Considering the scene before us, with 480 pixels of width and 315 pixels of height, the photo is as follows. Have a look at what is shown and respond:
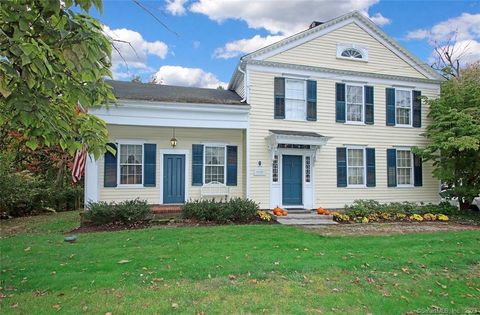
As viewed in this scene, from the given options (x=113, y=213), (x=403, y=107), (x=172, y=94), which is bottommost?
(x=113, y=213)

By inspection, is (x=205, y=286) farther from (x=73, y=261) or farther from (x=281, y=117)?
(x=281, y=117)

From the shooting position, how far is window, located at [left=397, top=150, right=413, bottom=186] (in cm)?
1542

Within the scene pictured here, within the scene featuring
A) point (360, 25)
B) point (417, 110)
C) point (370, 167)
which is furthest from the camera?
point (417, 110)

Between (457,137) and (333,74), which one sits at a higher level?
(333,74)

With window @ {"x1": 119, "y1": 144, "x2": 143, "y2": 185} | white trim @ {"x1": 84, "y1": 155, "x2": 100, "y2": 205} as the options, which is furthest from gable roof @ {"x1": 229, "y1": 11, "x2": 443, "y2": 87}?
white trim @ {"x1": 84, "y1": 155, "x2": 100, "y2": 205}

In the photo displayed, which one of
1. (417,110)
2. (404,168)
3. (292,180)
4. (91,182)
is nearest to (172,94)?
(91,182)

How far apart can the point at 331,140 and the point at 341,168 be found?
4.01ft

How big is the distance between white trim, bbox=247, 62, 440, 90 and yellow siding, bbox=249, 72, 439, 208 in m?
0.21

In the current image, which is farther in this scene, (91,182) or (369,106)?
(369,106)

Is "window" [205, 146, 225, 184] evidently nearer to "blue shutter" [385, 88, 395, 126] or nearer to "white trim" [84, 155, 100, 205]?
"white trim" [84, 155, 100, 205]

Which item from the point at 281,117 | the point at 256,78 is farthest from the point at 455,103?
the point at 256,78

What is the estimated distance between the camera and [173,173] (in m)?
13.4

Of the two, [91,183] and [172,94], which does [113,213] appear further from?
[172,94]

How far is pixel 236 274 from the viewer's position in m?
5.79
